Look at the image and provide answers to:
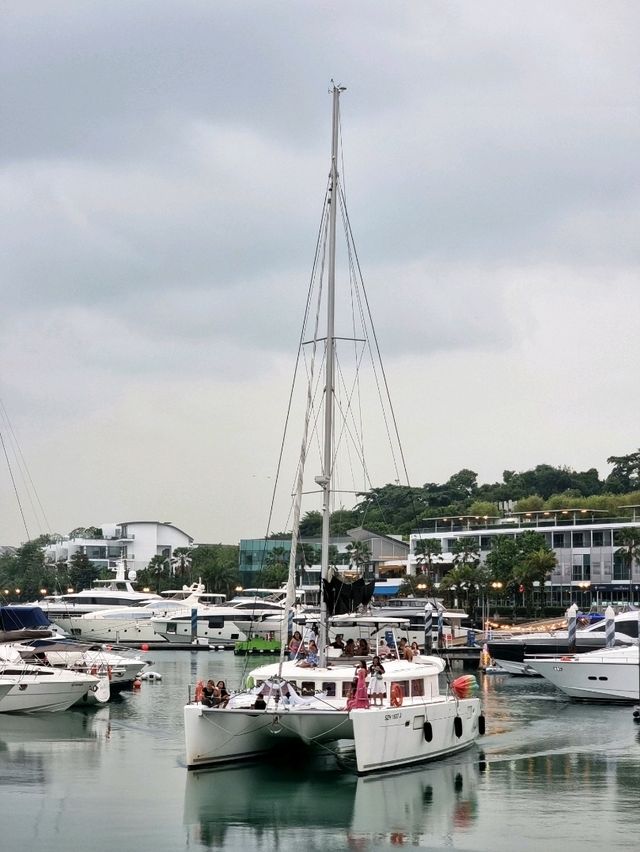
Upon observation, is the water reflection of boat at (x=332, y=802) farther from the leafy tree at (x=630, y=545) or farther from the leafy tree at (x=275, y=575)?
the leafy tree at (x=275, y=575)

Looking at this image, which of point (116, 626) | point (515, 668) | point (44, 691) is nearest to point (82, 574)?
point (116, 626)

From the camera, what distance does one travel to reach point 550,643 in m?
68.4

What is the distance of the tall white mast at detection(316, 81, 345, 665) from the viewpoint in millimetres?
36606

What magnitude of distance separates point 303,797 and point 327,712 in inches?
89.7

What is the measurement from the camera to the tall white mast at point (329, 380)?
36606mm

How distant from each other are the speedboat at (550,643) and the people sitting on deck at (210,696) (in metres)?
35.3

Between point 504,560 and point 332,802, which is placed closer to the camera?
point 332,802

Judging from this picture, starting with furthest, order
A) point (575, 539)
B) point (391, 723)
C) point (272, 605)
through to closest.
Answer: point (575, 539)
point (272, 605)
point (391, 723)

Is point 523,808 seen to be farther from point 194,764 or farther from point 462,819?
point 194,764

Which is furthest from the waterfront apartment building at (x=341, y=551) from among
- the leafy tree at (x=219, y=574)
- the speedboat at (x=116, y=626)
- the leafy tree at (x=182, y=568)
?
the speedboat at (x=116, y=626)

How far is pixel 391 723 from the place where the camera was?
32.9m

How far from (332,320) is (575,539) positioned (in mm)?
95312

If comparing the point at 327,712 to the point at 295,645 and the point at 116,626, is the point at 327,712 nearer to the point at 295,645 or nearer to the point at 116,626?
the point at 295,645

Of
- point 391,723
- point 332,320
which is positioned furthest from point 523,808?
point 332,320
